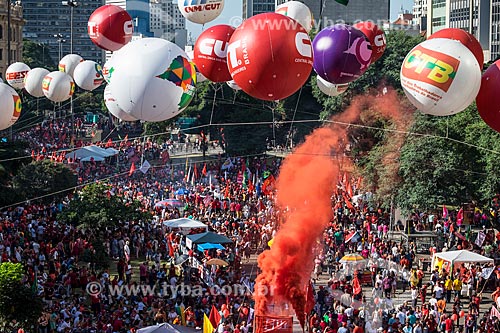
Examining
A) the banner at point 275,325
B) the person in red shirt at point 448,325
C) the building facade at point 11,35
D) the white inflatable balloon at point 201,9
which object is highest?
the white inflatable balloon at point 201,9

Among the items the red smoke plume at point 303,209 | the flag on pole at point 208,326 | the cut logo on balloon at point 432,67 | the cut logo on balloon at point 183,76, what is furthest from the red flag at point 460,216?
the cut logo on balloon at point 183,76

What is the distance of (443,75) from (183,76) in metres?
3.85

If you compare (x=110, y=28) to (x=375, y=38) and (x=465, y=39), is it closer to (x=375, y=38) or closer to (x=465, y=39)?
(x=375, y=38)

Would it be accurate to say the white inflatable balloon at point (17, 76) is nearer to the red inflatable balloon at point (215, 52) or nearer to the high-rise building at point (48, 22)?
the red inflatable balloon at point (215, 52)

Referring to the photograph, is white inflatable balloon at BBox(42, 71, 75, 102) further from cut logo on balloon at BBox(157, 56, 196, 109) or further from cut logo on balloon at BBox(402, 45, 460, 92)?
cut logo on balloon at BBox(402, 45, 460, 92)

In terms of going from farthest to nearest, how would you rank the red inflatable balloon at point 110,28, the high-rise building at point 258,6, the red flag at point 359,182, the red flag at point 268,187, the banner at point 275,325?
the high-rise building at point 258,6, the red flag at point 359,182, the red flag at point 268,187, the red inflatable balloon at point 110,28, the banner at point 275,325

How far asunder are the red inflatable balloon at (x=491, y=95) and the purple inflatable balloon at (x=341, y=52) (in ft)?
8.18

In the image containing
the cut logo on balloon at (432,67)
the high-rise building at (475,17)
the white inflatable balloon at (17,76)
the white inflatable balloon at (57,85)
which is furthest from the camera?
the high-rise building at (475,17)

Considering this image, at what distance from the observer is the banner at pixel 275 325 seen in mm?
16094

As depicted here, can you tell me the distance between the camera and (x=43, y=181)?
32.8 metres

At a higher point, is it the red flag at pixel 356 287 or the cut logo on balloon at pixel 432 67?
the cut logo on balloon at pixel 432 67

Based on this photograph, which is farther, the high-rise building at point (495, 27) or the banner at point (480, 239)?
the high-rise building at point (495, 27)

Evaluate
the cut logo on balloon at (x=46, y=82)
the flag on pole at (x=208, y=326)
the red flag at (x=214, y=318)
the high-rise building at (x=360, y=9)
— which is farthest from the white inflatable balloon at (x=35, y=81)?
the high-rise building at (x=360, y=9)

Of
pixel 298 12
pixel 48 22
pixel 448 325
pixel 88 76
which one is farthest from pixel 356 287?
pixel 48 22
